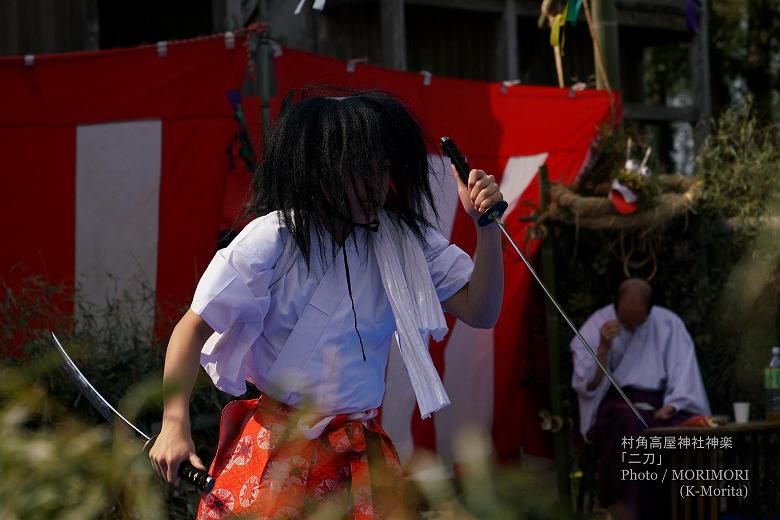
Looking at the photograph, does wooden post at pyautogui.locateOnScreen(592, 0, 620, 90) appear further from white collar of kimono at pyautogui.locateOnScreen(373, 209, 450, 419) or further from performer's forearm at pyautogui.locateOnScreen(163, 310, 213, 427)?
performer's forearm at pyautogui.locateOnScreen(163, 310, 213, 427)

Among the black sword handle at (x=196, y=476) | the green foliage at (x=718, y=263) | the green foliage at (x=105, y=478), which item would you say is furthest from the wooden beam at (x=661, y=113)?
the green foliage at (x=105, y=478)

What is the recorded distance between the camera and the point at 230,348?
2.31m

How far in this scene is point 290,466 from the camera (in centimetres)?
226

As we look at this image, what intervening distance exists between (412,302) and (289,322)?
0.25 meters

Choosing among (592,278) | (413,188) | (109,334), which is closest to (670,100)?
(592,278)

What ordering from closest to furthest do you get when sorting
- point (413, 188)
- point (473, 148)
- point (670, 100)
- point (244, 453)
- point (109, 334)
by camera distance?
point (244, 453) → point (413, 188) → point (109, 334) → point (473, 148) → point (670, 100)

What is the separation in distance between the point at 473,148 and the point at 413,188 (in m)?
3.00

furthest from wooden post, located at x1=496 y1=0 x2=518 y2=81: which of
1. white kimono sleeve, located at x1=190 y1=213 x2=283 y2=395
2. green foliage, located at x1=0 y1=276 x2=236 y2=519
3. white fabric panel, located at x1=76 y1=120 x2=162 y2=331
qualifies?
white kimono sleeve, located at x1=190 y1=213 x2=283 y2=395

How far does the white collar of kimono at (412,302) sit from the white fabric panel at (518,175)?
3.09m

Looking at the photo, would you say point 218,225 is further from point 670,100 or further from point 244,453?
point 670,100

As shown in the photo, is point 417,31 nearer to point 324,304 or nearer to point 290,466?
point 324,304

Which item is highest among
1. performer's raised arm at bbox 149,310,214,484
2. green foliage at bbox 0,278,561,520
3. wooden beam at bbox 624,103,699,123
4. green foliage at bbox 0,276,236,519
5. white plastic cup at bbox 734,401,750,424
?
wooden beam at bbox 624,103,699,123

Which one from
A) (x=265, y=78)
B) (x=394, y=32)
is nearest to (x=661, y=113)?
(x=394, y=32)

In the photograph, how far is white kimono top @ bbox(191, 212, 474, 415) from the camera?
2238 millimetres
